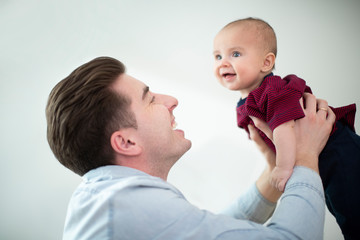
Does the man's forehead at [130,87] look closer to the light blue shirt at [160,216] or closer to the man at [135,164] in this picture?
the man at [135,164]

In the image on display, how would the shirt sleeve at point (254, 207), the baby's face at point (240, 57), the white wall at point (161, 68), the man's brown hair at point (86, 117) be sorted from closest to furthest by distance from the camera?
A: the man's brown hair at point (86, 117) < the baby's face at point (240, 57) < the shirt sleeve at point (254, 207) < the white wall at point (161, 68)

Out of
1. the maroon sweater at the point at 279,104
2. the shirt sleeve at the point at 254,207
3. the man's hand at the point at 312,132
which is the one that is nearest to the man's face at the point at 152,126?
the maroon sweater at the point at 279,104

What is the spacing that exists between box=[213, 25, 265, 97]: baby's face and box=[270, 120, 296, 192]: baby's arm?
0.31 meters

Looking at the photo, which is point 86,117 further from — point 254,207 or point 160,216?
point 254,207

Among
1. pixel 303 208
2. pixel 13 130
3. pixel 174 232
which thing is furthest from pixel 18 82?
pixel 303 208

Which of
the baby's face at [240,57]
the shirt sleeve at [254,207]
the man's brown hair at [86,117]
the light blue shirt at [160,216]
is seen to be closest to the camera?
the light blue shirt at [160,216]

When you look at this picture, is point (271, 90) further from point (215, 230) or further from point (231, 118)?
point (231, 118)

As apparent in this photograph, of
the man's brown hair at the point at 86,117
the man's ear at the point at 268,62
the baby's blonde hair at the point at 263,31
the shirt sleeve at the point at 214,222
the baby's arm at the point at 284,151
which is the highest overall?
the baby's blonde hair at the point at 263,31

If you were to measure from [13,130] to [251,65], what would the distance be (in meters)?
1.67

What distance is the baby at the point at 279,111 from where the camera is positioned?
114 centimetres

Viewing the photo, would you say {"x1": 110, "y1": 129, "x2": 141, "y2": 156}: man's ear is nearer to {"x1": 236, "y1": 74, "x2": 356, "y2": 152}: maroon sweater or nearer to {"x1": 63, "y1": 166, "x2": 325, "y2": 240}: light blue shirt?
{"x1": 63, "y1": 166, "x2": 325, "y2": 240}: light blue shirt

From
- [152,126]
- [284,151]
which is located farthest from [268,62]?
[152,126]

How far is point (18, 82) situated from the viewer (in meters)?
1.98

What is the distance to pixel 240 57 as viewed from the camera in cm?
133
